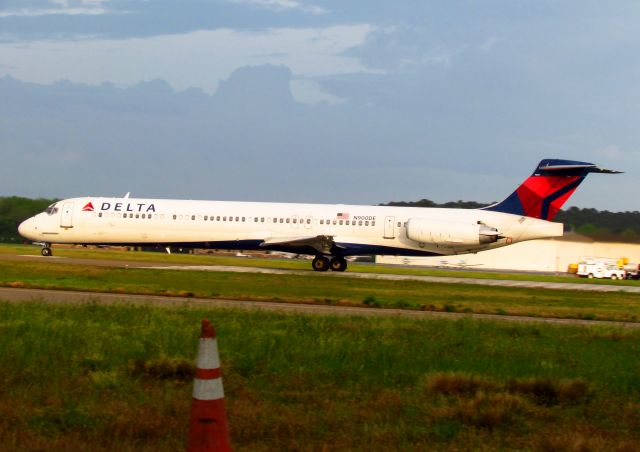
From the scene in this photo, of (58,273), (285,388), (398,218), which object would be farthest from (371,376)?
(398,218)

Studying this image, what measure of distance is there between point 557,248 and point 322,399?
2698 inches

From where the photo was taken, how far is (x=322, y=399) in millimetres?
9219

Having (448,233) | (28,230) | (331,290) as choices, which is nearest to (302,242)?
(448,233)

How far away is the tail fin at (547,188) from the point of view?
3919 cm

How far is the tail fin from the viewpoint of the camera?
129 ft

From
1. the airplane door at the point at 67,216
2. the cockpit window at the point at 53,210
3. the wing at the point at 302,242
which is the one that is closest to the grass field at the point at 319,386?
the wing at the point at 302,242

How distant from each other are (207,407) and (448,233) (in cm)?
3303

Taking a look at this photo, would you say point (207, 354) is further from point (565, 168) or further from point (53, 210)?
point (53, 210)

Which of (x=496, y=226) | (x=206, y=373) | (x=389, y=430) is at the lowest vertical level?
(x=389, y=430)

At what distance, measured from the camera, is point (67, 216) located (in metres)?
41.8

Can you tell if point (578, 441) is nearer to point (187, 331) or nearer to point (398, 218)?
point (187, 331)

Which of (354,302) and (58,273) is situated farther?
(58,273)

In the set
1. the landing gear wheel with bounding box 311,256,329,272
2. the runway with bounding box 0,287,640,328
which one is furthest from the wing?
the runway with bounding box 0,287,640,328

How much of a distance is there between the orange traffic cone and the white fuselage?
32667 millimetres
